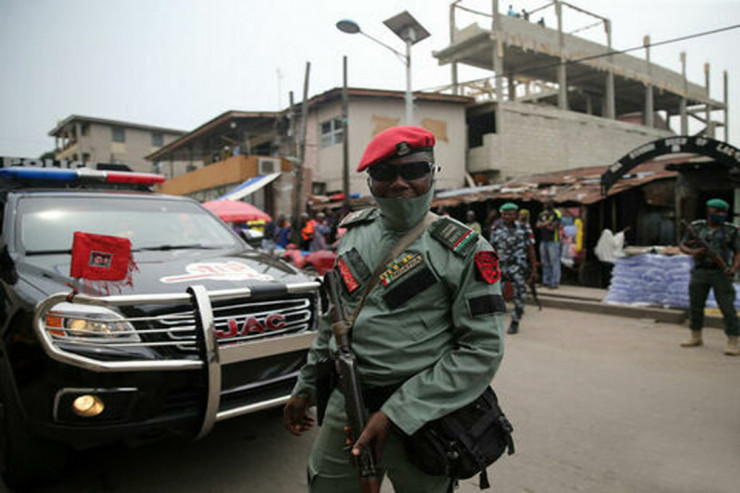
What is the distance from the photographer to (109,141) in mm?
42625

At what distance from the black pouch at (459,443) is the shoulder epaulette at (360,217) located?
0.74 metres

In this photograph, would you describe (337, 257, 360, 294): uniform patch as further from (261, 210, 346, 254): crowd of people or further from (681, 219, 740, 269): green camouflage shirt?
(261, 210, 346, 254): crowd of people

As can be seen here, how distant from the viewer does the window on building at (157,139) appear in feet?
149

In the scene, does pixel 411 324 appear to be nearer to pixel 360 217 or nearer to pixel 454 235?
pixel 454 235

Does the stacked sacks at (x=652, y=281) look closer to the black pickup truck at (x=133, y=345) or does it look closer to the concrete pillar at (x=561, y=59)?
the black pickup truck at (x=133, y=345)

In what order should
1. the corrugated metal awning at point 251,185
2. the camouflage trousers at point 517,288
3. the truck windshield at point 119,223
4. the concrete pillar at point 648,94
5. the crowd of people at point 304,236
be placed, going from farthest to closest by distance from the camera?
the concrete pillar at point 648,94
the corrugated metal awning at point 251,185
the crowd of people at point 304,236
the camouflage trousers at point 517,288
the truck windshield at point 119,223

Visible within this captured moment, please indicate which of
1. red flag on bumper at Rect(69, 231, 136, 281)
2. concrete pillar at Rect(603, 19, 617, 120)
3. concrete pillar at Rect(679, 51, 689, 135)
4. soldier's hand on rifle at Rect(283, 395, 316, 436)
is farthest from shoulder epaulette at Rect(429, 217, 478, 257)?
concrete pillar at Rect(679, 51, 689, 135)

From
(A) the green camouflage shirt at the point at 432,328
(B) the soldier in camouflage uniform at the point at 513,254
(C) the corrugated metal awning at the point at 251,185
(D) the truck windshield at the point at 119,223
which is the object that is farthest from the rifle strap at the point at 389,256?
(C) the corrugated metal awning at the point at 251,185

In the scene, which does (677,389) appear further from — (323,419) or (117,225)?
(117,225)

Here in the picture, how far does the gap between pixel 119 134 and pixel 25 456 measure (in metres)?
47.0

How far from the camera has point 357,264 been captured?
163cm

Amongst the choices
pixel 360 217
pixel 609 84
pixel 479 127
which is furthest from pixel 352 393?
pixel 609 84

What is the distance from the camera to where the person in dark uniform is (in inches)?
54.2

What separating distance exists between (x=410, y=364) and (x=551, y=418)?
2.77 m
